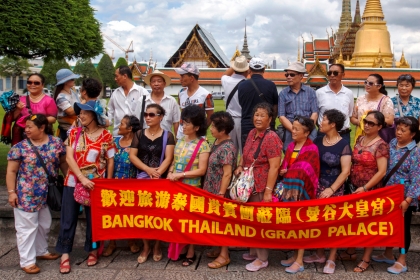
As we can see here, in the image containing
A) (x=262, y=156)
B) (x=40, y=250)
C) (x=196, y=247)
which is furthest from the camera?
(x=196, y=247)

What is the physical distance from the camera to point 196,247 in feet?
17.1

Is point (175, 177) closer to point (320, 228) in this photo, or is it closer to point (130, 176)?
point (130, 176)

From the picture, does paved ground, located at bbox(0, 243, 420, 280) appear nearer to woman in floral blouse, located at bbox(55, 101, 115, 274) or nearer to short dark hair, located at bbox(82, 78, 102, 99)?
woman in floral blouse, located at bbox(55, 101, 115, 274)

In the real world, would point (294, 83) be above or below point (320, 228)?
above

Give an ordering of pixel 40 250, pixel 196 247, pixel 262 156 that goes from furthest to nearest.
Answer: pixel 196 247, pixel 40 250, pixel 262 156

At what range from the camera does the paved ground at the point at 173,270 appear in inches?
176

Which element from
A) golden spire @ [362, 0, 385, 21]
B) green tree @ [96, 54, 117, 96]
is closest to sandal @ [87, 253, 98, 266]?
golden spire @ [362, 0, 385, 21]

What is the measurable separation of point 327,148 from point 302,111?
1.00m

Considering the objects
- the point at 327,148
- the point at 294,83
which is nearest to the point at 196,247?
the point at 327,148

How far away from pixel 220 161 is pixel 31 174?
187 cm

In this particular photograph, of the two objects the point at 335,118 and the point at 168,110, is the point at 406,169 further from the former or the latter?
the point at 168,110

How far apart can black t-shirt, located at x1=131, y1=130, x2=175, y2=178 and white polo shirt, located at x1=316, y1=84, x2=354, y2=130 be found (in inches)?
78.1

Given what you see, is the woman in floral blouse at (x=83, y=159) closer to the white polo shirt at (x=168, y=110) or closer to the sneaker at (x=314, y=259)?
the white polo shirt at (x=168, y=110)

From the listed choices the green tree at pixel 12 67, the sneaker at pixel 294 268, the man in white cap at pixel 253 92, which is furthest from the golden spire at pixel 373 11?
the sneaker at pixel 294 268
